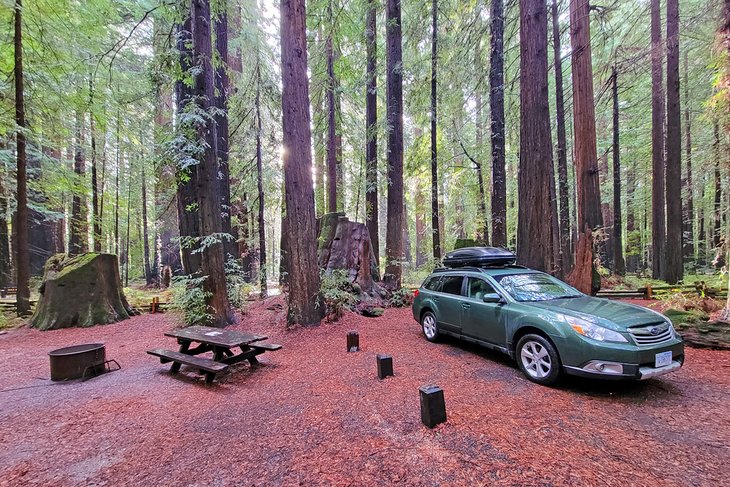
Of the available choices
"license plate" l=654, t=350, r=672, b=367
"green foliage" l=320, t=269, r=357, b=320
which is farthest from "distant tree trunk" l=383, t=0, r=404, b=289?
"license plate" l=654, t=350, r=672, b=367

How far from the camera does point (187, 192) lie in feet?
26.2

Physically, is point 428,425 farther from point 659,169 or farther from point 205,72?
Result: point 659,169

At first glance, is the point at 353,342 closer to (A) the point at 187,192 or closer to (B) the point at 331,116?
(A) the point at 187,192

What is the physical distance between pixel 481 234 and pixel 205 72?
14729 mm

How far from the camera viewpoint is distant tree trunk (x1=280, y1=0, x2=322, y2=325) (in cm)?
729

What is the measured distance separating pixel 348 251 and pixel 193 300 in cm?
470

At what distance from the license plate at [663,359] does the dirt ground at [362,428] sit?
389 millimetres

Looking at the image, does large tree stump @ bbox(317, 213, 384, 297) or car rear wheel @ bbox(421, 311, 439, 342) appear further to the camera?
large tree stump @ bbox(317, 213, 384, 297)

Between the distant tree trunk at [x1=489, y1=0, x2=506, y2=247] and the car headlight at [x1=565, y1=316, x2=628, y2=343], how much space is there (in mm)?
8370

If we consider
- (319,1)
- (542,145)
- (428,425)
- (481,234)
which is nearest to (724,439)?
(428,425)

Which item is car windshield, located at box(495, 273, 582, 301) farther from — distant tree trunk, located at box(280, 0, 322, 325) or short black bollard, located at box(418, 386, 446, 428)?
distant tree trunk, located at box(280, 0, 322, 325)

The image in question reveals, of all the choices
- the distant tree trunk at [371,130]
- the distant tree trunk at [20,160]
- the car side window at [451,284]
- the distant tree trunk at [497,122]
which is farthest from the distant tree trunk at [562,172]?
the distant tree trunk at [20,160]

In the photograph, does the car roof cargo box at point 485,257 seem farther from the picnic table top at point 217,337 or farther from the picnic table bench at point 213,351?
the picnic table top at point 217,337

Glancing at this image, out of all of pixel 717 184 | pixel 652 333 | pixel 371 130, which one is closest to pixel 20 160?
pixel 371 130
